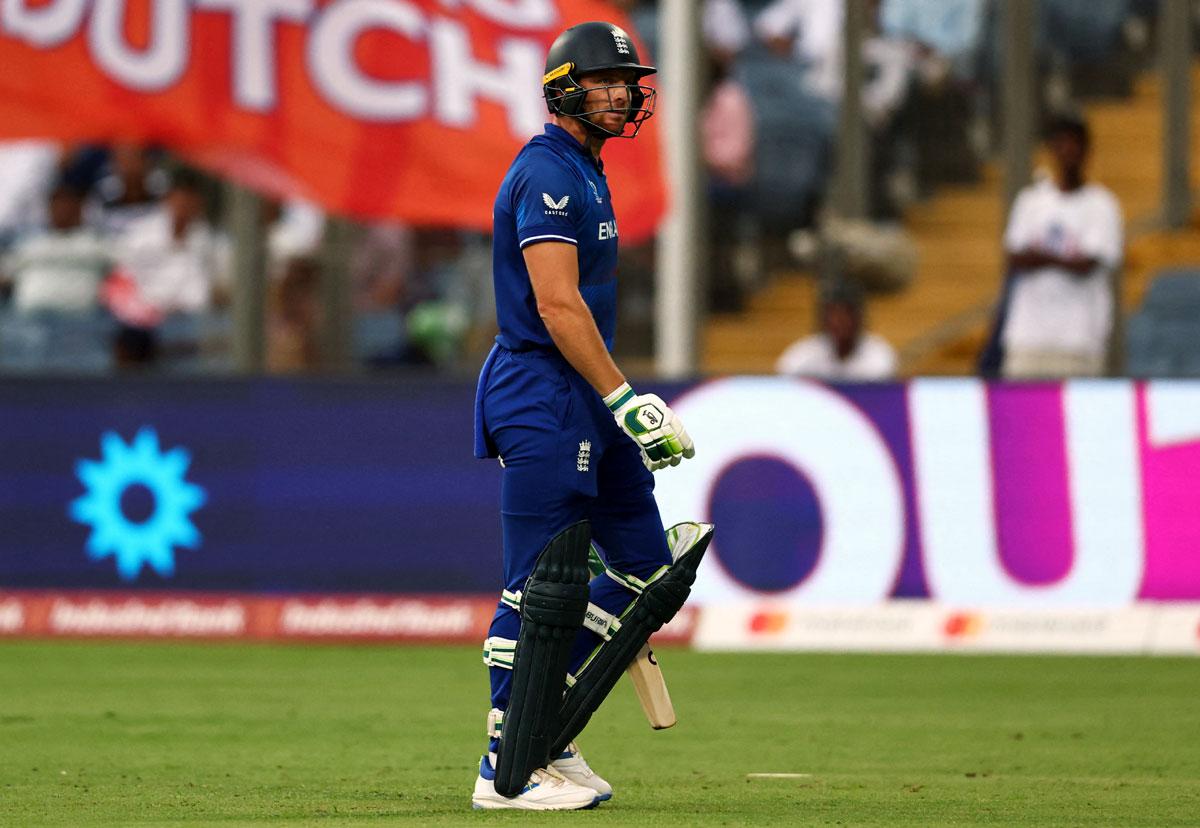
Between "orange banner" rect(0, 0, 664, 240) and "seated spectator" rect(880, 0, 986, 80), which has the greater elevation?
"seated spectator" rect(880, 0, 986, 80)

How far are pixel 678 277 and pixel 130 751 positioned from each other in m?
6.07

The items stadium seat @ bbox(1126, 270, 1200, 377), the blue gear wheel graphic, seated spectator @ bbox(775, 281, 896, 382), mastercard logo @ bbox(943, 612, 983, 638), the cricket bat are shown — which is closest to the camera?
the cricket bat

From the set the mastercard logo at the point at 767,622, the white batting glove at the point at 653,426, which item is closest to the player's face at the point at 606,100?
the white batting glove at the point at 653,426

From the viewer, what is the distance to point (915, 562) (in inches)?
462

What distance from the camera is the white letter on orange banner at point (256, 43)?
506 inches

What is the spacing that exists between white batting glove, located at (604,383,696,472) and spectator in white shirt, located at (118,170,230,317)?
9.00 m

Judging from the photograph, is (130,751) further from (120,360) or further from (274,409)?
(120,360)

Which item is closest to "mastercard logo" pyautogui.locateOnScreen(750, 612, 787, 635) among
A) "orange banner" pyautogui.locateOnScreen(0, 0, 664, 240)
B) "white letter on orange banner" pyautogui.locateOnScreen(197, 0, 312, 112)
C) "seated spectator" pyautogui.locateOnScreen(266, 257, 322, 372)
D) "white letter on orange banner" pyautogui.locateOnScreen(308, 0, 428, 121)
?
"orange banner" pyautogui.locateOnScreen(0, 0, 664, 240)

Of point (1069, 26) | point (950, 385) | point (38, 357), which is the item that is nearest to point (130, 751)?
point (950, 385)

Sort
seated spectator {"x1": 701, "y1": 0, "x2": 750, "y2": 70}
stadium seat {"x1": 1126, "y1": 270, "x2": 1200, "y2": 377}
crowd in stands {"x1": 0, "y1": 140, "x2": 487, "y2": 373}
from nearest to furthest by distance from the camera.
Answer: stadium seat {"x1": 1126, "y1": 270, "x2": 1200, "y2": 377}, crowd in stands {"x1": 0, "y1": 140, "x2": 487, "y2": 373}, seated spectator {"x1": 701, "y1": 0, "x2": 750, "y2": 70}

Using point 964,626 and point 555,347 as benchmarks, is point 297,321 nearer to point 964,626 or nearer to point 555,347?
point 964,626

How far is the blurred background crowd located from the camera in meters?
14.5

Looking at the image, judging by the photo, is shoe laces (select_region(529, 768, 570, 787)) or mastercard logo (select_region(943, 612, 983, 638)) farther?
Answer: mastercard logo (select_region(943, 612, 983, 638))

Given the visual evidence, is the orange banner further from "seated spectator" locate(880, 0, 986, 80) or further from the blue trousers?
the blue trousers
